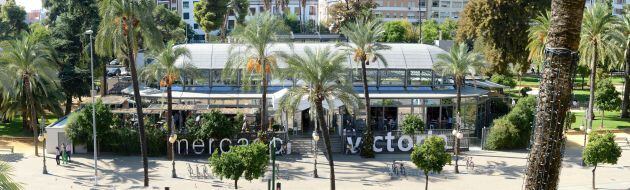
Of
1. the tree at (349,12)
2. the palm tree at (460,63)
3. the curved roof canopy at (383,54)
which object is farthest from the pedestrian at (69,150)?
the tree at (349,12)

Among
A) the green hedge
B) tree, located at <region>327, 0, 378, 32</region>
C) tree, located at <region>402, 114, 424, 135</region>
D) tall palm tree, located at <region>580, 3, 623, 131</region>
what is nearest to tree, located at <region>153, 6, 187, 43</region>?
tree, located at <region>327, 0, 378, 32</region>

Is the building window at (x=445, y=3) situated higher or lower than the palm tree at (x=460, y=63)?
higher

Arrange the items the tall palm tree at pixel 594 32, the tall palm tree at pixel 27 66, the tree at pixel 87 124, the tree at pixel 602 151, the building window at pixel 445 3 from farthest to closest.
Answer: the building window at pixel 445 3
the tall palm tree at pixel 594 32
the tall palm tree at pixel 27 66
the tree at pixel 87 124
the tree at pixel 602 151

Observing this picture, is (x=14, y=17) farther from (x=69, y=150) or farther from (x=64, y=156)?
(x=64, y=156)

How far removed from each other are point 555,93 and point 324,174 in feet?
84.9

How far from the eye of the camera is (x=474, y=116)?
155ft

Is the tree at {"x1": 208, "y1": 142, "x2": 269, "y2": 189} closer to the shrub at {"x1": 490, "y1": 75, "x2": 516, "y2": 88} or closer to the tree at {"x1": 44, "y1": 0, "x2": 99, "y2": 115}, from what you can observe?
the tree at {"x1": 44, "y1": 0, "x2": 99, "y2": 115}

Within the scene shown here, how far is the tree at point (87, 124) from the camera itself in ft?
133

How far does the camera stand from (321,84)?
Answer: 31875 mm

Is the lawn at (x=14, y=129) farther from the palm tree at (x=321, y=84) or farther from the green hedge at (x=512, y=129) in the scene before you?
the green hedge at (x=512, y=129)

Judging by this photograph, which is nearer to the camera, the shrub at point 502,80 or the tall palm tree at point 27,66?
the tall palm tree at point 27,66

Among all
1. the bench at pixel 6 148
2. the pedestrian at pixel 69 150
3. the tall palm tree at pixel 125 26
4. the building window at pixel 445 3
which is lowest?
the bench at pixel 6 148

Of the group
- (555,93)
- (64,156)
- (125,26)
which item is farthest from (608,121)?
(555,93)

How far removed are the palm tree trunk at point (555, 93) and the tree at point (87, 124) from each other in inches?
1297
